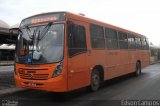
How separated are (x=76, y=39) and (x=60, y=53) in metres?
1.07

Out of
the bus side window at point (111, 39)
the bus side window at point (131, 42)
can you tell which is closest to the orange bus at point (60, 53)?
the bus side window at point (111, 39)

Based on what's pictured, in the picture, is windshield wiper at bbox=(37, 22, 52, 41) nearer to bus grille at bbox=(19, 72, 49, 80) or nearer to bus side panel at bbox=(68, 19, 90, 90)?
bus side panel at bbox=(68, 19, 90, 90)

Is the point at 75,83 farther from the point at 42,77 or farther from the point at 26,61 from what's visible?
the point at 26,61

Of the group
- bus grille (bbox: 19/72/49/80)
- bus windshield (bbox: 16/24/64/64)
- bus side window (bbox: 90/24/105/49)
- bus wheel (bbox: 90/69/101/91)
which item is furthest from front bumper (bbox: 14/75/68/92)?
bus side window (bbox: 90/24/105/49)

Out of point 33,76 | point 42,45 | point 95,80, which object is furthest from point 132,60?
point 33,76

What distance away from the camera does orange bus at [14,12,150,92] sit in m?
9.30

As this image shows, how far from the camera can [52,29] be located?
9.75 m

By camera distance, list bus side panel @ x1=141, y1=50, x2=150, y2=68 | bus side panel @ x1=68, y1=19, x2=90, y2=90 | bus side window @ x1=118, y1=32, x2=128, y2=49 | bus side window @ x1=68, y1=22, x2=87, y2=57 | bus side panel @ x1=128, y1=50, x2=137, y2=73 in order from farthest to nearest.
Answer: bus side panel @ x1=141, y1=50, x2=150, y2=68 < bus side panel @ x1=128, y1=50, x2=137, y2=73 < bus side window @ x1=118, y1=32, x2=128, y2=49 < bus side window @ x1=68, y1=22, x2=87, y2=57 < bus side panel @ x1=68, y1=19, x2=90, y2=90

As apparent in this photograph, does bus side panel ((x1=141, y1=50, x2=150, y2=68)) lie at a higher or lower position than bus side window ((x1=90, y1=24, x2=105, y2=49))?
lower

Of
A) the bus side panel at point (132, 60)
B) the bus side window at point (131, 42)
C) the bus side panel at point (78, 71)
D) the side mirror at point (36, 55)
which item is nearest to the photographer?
the side mirror at point (36, 55)

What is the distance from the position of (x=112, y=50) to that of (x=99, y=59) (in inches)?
69.8

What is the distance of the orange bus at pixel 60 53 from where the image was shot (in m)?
9.30

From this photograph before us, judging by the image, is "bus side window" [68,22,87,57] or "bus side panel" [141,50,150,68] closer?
"bus side window" [68,22,87,57]

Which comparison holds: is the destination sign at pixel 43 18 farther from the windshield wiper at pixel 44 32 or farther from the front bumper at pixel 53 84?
the front bumper at pixel 53 84
